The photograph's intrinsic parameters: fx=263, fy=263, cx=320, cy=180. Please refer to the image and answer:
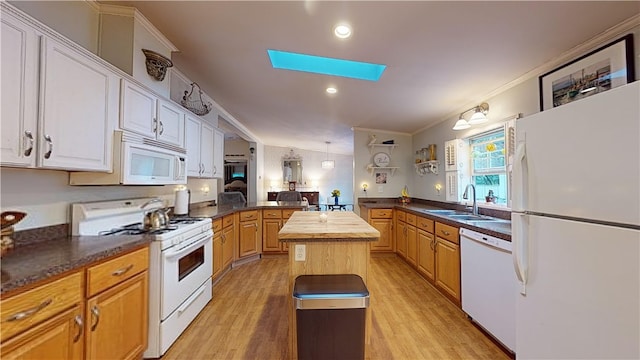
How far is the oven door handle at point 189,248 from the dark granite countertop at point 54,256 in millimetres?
221

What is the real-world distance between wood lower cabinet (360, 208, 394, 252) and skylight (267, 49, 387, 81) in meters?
2.37

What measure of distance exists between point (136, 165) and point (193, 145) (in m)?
1.17

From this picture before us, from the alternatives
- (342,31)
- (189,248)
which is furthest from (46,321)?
(342,31)

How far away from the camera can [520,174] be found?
151cm

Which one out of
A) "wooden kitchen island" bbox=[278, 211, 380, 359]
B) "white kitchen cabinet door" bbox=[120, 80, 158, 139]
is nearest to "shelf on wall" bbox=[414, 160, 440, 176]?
"wooden kitchen island" bbox=[278, 211, 380, 359]

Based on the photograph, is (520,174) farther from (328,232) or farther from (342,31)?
(342,31)

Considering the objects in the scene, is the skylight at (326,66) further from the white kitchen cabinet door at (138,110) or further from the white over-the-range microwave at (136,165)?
the white over-the-range microwave at (136,165)

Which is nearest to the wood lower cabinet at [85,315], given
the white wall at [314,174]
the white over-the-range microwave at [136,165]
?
the white over-the-range microwave at [136,165]

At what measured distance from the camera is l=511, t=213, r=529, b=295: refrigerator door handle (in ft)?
4.88

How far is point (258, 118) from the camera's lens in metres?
5.32

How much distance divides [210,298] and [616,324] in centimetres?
305

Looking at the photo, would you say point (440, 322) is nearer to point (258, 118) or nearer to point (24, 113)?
point (24, 113)

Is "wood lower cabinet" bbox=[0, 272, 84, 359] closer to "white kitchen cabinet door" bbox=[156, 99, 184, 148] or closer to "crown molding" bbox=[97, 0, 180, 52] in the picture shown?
"white kitchen cabinet door" bbox=[156, 99, 184, 148]

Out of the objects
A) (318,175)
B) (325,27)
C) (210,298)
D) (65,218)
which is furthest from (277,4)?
Answer: (318,175)
